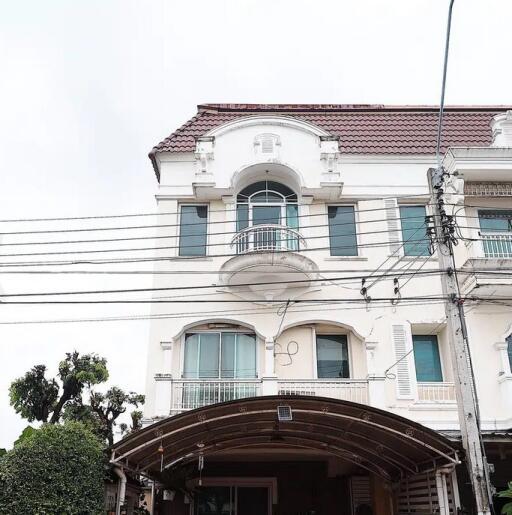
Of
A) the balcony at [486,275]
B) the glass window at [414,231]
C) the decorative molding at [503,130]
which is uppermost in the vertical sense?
the decorative molding at [503,130]

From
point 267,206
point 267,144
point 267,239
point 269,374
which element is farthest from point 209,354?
point 267,144

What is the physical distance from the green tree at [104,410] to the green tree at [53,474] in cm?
762

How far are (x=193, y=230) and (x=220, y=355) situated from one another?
334cm

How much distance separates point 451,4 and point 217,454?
10.1 meters

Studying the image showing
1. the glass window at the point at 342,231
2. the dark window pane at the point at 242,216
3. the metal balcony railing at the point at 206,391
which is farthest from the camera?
the dark window pane at the point at 242,216

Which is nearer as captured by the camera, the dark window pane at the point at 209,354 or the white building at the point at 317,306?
the white building at the point at 317,306

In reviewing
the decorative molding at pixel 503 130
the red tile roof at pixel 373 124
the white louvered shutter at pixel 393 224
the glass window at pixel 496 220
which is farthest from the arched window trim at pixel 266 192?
the decorative molding at pixel 503 130

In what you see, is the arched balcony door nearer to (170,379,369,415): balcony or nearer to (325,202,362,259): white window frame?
(325,202,362,259): white window frame

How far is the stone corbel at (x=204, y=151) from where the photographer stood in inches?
598

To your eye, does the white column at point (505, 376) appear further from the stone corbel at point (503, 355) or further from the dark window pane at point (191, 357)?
the dark window pane at point (191, 357)

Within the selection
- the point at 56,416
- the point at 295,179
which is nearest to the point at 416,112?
the point at 295,179

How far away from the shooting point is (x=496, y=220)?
590 inches

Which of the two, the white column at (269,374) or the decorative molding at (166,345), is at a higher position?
the decorative molding at (166,345)

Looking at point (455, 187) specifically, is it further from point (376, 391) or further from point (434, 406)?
point (376, 391)
